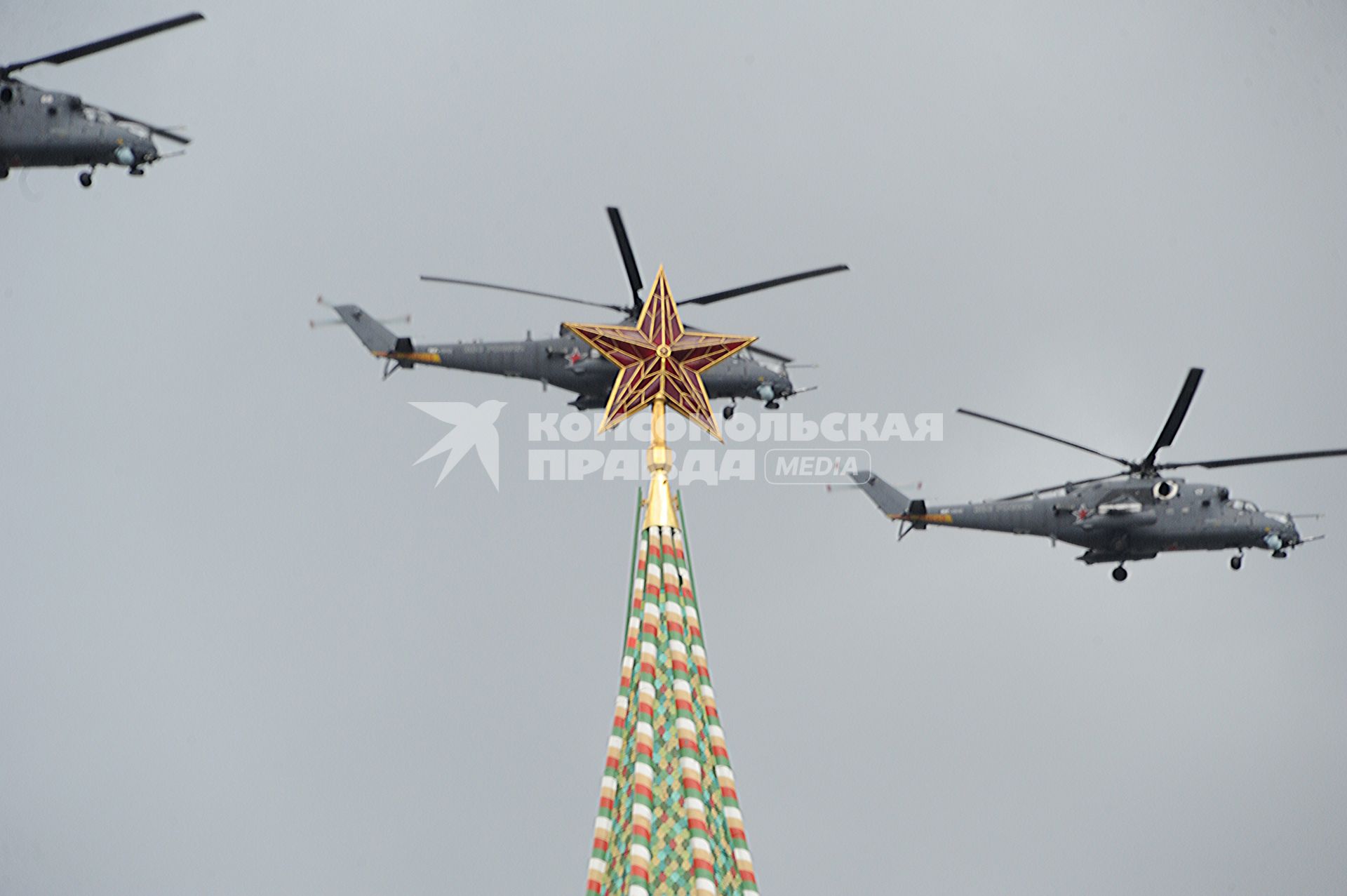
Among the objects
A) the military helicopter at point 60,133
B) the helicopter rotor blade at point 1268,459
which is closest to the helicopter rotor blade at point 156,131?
the military helicopter at point 60,133

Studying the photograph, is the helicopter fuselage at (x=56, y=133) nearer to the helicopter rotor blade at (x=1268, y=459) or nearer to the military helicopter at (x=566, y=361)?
the military helicopter at (x=566, y=361)

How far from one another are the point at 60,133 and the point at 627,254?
1742 centimetres

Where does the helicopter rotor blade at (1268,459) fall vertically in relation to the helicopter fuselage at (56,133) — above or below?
below

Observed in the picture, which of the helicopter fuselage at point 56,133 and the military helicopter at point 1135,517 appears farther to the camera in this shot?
the military helicopter at point 1135,517

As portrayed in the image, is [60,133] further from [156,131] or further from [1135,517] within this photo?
[1135,517]

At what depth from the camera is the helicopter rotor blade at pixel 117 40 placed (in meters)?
52.3

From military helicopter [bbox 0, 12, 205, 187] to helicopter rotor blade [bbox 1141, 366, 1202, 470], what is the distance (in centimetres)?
3136

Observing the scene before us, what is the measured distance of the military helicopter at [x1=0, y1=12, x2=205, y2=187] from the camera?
58.2 metres

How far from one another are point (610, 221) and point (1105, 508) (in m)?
19.3

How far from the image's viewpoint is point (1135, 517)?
6412 cm

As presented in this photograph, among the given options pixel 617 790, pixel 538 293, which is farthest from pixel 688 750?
pixel 538 293

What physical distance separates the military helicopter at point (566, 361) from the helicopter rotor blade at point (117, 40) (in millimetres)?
11348

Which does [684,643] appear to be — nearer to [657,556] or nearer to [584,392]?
[657,556]

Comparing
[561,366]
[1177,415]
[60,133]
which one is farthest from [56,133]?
[1177,415]
